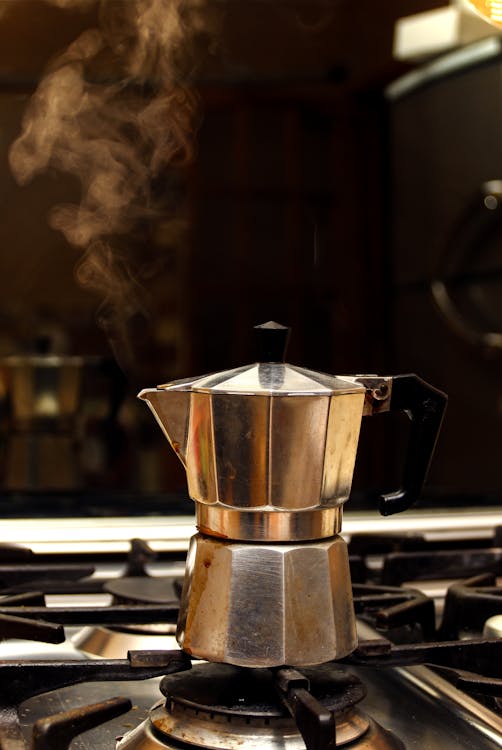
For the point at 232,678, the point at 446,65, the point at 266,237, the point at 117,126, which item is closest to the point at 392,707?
the point at 232,678

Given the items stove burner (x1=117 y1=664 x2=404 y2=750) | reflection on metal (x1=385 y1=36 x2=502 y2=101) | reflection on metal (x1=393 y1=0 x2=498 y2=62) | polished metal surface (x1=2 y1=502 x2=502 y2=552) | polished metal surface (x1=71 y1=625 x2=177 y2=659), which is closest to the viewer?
stove burner (x1=117 y1=664 x2=404 y2=750)

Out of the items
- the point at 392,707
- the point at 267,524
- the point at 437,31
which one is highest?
the point at 437,31

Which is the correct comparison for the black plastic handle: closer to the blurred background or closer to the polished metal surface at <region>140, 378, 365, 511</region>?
the polished metal surface at <region>140, 378, 365, 511</region>

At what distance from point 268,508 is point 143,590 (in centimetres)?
27

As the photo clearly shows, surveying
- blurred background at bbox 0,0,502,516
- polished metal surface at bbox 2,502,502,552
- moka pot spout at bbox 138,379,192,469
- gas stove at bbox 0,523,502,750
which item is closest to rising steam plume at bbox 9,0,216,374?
blurred background at bbox 0,0,502,516

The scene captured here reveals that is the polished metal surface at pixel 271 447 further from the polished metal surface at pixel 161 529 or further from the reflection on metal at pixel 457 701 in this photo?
the polished metal surface at pixel 161 529

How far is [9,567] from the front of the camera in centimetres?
76

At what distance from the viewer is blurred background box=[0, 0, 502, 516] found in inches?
52.6

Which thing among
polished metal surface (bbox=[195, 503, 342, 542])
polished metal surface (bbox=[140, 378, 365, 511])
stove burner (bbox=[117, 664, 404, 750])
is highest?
polished metal surface (bbox=[140, 378, 365, 511])

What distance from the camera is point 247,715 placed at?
45cm

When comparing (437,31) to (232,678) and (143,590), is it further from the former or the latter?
(232,678)

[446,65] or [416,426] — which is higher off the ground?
[446,65]

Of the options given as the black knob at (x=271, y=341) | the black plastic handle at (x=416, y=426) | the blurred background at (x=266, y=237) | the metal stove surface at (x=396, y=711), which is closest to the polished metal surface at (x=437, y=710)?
the metal stove surface at (x=396, y=711)

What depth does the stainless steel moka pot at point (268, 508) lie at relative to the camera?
1.58ft
